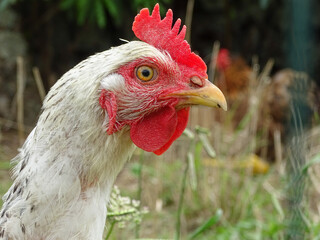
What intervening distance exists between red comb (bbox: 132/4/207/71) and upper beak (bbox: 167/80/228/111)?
3.3 inches

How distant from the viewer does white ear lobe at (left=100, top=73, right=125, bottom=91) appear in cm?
161

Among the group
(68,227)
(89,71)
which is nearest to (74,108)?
(89,71)

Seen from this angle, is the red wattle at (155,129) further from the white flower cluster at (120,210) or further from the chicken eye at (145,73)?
the white flower cluster at (120,210)

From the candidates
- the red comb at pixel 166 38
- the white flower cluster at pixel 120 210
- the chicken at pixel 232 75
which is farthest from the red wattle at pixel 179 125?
the chicken at pixel 232 75

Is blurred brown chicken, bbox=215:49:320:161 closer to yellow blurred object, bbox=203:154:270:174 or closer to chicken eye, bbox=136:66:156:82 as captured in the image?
yellow blurred object, bbox=203:154:270:174

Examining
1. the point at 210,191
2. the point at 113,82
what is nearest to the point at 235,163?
the point at 210,191

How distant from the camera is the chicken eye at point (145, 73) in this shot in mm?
1654

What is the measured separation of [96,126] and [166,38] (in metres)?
0.39

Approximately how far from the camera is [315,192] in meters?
3.72

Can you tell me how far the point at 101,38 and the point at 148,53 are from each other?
6.00 meters

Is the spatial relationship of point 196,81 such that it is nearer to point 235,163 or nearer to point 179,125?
point 179,125

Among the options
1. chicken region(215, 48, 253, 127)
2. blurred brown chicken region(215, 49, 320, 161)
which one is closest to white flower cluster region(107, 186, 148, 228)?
blurred brown chicken region(215, 49, 320, 161)

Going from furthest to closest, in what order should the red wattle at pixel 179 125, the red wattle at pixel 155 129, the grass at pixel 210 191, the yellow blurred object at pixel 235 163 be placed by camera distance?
the yellow blurred object at pixel 235 163 < the grass at pixel 210 191 < the red wattle at pixel 179 125 < the red wattle at pixel 155 129

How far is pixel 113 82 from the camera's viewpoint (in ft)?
5.31
